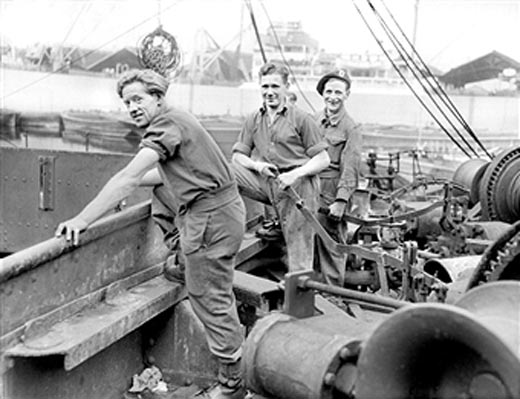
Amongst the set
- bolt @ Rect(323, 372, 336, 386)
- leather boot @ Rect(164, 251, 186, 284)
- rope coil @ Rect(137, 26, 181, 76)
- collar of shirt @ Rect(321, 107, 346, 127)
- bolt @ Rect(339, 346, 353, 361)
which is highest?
rope coil @ Rect(137, 26, 181, 76)

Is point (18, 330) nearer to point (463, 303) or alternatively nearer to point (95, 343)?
point (95, 343)

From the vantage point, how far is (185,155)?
3676mm

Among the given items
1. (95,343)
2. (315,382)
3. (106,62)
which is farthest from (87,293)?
(106,62)

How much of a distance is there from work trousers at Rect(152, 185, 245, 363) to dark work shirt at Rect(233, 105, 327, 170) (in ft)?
4.02

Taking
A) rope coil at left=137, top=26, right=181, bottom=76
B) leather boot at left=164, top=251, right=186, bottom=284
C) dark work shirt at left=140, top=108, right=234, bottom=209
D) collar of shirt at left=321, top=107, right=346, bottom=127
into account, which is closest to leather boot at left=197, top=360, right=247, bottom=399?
leather boot at left=164, top=251, right=186, bottom=284

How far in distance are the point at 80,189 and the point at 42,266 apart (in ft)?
15.3

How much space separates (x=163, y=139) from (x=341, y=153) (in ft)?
8.23

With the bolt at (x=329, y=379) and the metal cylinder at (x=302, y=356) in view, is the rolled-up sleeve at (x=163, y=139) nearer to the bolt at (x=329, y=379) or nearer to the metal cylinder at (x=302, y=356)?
the metal cylinder at (x=302, y=356)

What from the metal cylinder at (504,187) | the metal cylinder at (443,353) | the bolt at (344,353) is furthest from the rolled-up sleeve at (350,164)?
the metal cylinder at (443,353)

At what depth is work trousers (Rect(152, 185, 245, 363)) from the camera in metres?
3.79

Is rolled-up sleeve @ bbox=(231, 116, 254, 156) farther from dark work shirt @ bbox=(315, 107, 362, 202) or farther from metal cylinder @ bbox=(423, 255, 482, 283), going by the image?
metal cylinder @ bbox=(423, 255, 482, 283)

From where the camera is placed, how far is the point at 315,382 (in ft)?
7.60

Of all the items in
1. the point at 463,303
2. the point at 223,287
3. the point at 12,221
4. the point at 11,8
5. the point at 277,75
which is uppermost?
the point at 11,8

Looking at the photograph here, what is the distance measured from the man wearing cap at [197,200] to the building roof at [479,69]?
3444 cm
